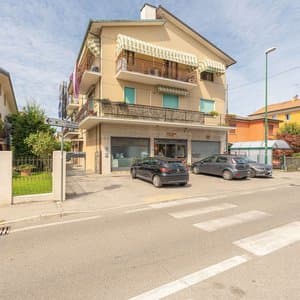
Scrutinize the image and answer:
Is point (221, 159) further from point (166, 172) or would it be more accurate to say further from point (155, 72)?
point (155, 72)

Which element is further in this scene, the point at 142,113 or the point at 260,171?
the point at 142,113

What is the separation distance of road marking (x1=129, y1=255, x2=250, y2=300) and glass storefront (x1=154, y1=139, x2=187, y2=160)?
15032 millimetres

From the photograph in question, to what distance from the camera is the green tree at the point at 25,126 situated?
16.6 metres

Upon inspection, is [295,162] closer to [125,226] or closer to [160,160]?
[160,160]

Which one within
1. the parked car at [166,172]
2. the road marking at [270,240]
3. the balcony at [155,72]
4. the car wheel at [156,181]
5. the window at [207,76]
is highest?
the window at [207,76]

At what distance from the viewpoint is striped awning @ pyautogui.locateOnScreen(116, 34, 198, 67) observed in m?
15.8

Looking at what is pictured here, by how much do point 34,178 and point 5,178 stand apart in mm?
1247

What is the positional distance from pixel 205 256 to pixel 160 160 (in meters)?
8.17

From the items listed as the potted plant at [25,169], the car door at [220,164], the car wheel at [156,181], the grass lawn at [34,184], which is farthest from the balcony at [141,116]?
the potted plant at [25,169]

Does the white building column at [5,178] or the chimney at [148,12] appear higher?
the chimney at [148,12]

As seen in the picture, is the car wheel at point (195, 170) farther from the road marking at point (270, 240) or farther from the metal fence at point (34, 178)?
the road marking at point (270, 240)

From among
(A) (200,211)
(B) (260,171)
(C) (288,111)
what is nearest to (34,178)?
(A) (200,211)

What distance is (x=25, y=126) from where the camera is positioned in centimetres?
1719

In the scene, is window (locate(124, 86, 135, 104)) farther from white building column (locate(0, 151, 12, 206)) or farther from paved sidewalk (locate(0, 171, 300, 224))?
white building column (locate(0, 151, 12, 206))
